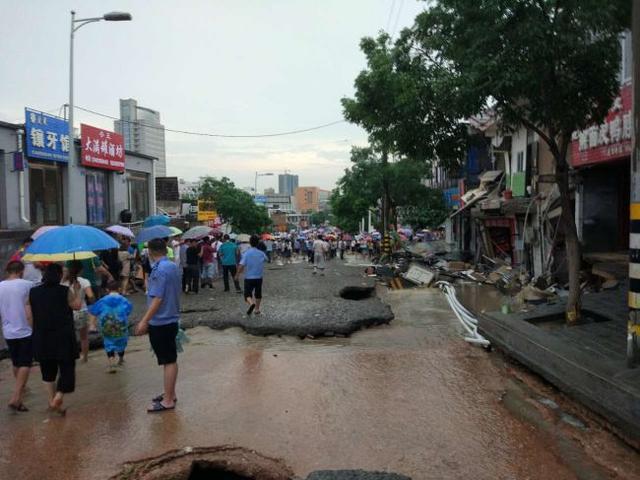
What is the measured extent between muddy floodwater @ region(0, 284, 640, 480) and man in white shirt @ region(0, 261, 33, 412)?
276 millimetres

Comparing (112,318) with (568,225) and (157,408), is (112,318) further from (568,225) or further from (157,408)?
(568,225)

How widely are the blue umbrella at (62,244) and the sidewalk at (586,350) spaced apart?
208 inches

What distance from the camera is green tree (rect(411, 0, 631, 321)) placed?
6773 mm

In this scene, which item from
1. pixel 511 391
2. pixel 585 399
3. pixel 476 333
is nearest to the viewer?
pixel 585 399

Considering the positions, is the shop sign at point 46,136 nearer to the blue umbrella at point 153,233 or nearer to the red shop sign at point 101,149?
the red shop sign at point 101,149

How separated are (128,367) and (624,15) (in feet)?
25.3

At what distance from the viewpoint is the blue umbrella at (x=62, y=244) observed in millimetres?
6285

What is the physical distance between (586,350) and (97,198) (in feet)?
57.4

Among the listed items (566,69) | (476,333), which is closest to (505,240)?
(476,333)

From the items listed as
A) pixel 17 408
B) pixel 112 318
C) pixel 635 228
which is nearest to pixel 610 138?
pixel 635 228

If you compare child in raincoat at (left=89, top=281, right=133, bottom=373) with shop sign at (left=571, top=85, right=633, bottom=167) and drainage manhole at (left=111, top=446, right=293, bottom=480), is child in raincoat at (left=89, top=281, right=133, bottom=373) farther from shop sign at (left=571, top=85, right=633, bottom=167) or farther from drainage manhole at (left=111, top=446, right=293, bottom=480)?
shop sign at (left=571, top=85, right=633, bottom=167)

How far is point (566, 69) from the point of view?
282 inches

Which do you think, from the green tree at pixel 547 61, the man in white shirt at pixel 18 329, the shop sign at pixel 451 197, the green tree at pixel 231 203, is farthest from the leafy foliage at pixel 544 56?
the green tree at pixel 231 203

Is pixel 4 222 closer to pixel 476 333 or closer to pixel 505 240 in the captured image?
pixel 476 333
